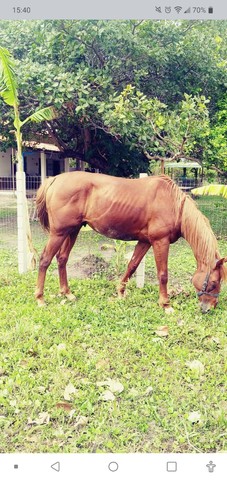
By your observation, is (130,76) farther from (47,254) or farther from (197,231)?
(47,254)

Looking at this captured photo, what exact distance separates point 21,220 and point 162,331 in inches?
129

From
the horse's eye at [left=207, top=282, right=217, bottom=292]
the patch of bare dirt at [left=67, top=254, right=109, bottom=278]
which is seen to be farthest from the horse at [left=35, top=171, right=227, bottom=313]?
the patch of bare dirt at [left=67, top=254, right=109, bottom=278]

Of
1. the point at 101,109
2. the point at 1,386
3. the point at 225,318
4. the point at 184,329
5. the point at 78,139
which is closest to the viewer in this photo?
the point at 1,386

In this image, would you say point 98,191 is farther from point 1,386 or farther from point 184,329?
point 1,386

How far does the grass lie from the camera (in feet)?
8.41

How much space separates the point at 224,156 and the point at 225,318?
16.4 feet

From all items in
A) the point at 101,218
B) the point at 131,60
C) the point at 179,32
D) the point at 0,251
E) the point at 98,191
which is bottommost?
the point at 0,251

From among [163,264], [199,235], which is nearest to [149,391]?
[163,264]

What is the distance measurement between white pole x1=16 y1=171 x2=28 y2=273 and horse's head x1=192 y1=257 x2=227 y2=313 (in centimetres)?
313

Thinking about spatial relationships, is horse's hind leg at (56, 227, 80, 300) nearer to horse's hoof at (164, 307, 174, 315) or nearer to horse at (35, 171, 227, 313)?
horse at (35, 171, 227, 313)

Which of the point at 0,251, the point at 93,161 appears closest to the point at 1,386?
the point at 0,251

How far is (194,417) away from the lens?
2.74 m

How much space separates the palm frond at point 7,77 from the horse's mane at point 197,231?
2808 mm

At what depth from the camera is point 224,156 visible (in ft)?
27.9
